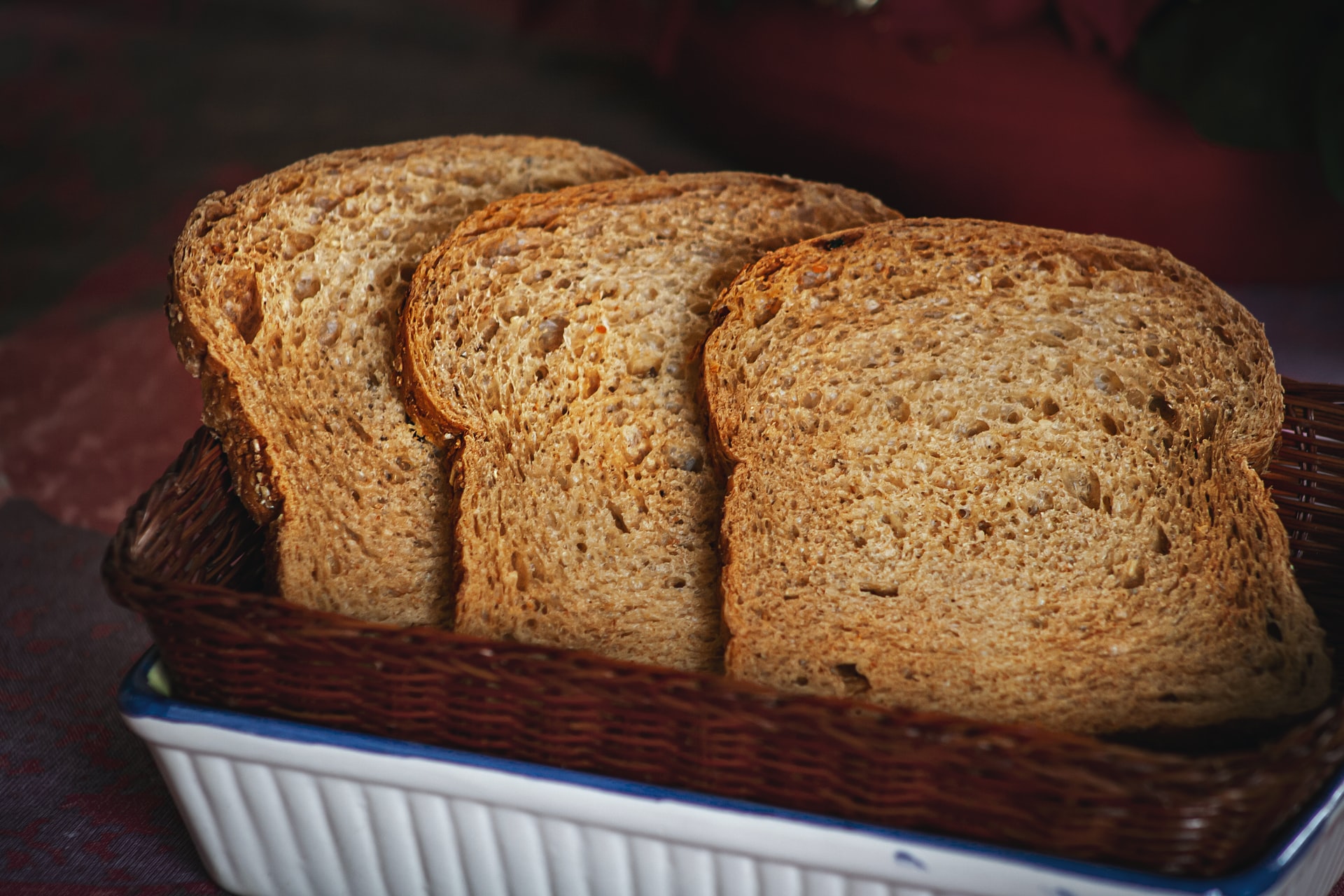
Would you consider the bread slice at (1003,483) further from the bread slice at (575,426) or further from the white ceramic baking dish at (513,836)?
the white ceramic baking dish at (513,836)

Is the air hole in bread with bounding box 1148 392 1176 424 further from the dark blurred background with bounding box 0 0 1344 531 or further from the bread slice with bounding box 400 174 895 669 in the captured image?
the dark blurred background with bounding box 0 0 1344 531

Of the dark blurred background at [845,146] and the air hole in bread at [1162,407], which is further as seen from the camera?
the dark blurred background at [845,146]

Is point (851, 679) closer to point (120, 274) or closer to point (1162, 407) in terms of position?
point (1162, 407)

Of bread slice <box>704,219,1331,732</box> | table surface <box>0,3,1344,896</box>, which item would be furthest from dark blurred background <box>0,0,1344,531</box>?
bread slice <box>704,219,1331,732</box>

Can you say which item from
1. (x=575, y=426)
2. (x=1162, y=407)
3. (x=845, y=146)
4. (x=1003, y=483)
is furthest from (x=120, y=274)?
(x=1162, y=407)

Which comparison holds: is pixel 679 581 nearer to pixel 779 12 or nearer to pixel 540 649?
pixel 540 649

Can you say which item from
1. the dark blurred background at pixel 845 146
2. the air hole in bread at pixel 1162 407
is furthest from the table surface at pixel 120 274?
the air hole in bread at pixel 1162 407

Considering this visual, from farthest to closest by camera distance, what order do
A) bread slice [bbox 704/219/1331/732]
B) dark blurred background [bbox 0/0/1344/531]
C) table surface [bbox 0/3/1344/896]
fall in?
dark blurred background [bbox 0/0/1344/531] → table surface [bbox 0/3/1344/896] → bread slice [bbox 704/219/1331/732]
